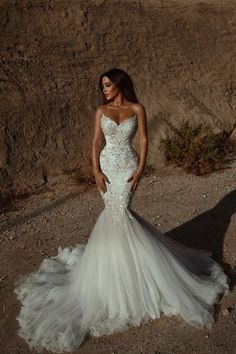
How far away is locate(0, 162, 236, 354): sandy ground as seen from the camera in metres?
4.62

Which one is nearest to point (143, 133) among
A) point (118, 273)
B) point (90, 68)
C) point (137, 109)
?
point (137, 109)

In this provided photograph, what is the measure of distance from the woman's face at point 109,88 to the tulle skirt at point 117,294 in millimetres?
1145

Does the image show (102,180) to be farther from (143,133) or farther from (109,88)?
(109,88)

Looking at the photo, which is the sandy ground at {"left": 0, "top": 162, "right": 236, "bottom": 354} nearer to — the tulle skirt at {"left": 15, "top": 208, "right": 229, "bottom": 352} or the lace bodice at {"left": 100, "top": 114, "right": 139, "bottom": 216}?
the tulle skirt at {"left": 15, "top": 208, "right": 229, "bottom": 352}

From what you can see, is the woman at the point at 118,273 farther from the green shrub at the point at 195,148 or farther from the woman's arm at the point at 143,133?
the green shrub at the point at 195,148

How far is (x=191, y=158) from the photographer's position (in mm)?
9469

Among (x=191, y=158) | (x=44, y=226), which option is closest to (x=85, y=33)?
(x=191, y=158)

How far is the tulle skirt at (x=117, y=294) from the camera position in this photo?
470cm

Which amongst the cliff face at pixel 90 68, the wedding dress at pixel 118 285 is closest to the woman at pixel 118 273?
the wedding dress at pixel 118 285

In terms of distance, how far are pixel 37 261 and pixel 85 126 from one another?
4.33 meters

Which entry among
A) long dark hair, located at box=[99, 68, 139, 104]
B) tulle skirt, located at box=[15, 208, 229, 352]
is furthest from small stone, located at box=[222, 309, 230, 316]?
long dark hair, located at box=[99, 68, 139, 104]

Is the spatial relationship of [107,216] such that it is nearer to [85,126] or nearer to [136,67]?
[85,126]

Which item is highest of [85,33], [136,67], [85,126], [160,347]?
[85,33]

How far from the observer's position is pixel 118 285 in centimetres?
479
